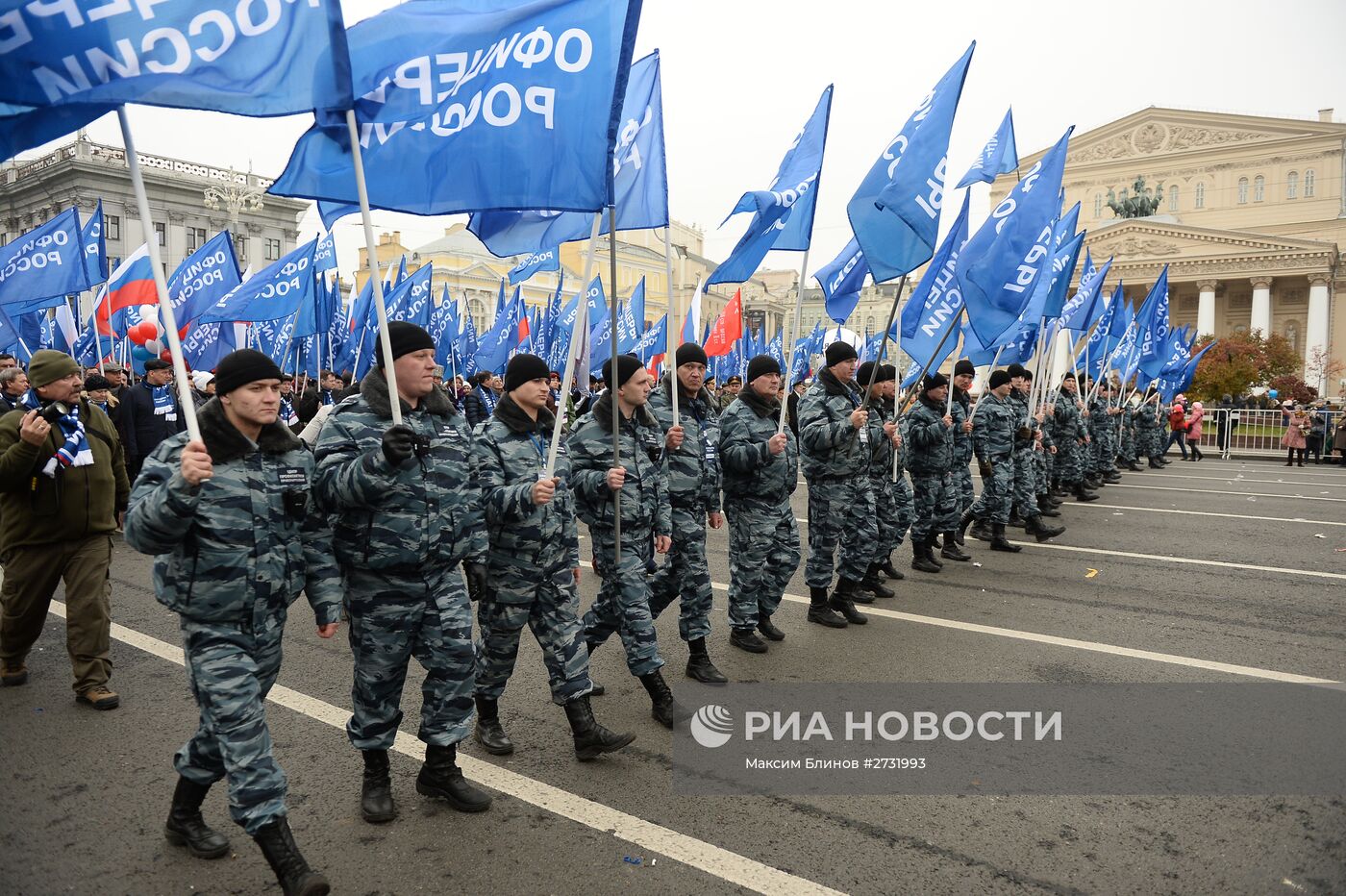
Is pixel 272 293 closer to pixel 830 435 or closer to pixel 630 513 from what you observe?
pixel 830 435

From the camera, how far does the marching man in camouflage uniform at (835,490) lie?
258 inches

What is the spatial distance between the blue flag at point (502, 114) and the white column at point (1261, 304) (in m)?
72.2

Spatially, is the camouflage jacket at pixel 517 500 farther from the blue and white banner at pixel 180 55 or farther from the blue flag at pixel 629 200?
the blue and white banner at pixel 180 55

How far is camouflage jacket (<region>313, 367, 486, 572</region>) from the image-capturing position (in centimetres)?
346

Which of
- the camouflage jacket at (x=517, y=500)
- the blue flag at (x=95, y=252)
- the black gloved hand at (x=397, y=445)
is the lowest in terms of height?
the camouflage jacket at (x=517, y=500)

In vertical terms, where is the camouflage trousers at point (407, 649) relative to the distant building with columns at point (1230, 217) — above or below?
below

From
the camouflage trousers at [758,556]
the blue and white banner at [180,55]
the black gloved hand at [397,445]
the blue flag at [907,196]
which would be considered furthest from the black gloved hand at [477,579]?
the blue flag at [907,196]

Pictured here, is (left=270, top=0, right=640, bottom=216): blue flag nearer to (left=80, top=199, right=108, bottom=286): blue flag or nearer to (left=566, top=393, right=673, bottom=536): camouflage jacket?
(left=566, top=393, right=673, bottom=536): camouflage jacket

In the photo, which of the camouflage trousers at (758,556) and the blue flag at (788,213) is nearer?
the camouflage trousers at (758,556)

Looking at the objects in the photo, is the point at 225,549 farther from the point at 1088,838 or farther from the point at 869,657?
the point at 869,657

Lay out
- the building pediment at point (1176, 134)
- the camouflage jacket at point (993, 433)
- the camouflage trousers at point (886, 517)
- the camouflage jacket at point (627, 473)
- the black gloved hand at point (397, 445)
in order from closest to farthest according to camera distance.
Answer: the black gloved hand at point (397, 445) < the camouflage jacket at point (627, 473) < the camouflage trousers at point (886, 517) < the camouflage jacket at point (993, 433) < the building pediment at point (1176, 134)

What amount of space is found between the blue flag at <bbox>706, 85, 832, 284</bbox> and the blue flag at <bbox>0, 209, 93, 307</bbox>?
7.70 metres

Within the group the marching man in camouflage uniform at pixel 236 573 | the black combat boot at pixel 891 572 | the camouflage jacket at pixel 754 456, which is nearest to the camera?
the marching man in camouflage uniform at pixel 236 573

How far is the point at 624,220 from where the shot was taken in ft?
17.3
